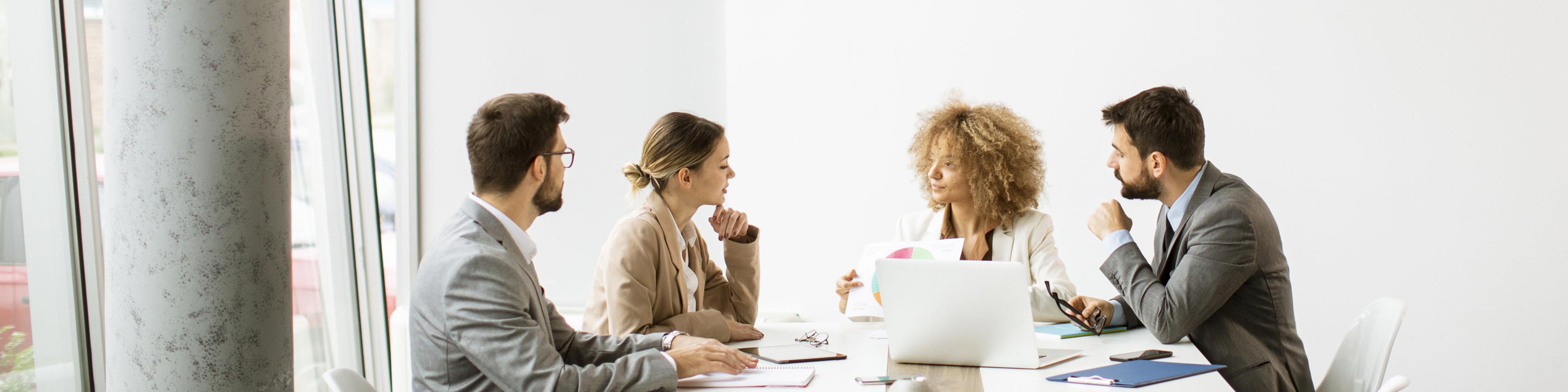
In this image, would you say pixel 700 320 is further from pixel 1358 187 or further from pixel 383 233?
pixel 1358 187

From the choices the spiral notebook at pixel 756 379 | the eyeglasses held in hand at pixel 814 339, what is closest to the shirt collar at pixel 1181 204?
the eyeglasses held in hand at pixel 814 339

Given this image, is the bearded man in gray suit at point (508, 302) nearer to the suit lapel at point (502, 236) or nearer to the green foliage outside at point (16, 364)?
the suit lapel at point (502, 236)

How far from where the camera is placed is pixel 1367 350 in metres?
2.38

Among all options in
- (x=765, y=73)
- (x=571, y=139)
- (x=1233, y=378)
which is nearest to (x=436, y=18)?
(x=571, y=139)

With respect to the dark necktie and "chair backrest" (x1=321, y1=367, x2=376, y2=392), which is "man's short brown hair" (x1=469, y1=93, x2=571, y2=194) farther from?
the dark necktie

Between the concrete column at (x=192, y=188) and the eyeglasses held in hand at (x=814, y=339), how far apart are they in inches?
51.4

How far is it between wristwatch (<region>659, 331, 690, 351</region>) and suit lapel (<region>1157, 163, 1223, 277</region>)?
1.32 m

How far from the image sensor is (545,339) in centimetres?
178

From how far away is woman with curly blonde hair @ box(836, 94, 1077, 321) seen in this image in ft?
10.7

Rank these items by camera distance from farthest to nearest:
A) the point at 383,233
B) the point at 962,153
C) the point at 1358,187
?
the point at 383,233, the point at 1358,187, the point at 962,153

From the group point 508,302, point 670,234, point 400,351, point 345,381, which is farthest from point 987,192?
point 400,351

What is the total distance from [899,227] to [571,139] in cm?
200

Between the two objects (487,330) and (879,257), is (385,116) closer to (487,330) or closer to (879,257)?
(879,257)

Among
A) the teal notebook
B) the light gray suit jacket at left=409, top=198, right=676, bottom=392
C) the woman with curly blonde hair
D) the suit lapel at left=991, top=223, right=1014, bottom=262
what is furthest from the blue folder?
the suit lapel at left=991, top=223, right=1014, bottom=262
